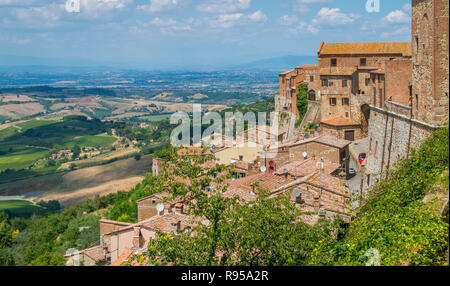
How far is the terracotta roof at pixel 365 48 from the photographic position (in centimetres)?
3016

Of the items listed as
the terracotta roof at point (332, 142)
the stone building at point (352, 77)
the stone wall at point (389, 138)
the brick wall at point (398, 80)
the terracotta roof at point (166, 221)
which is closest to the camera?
the stone wall at point (389, 138)

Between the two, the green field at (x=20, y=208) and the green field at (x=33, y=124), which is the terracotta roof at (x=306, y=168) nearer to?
the green field at (x=20, y=208)

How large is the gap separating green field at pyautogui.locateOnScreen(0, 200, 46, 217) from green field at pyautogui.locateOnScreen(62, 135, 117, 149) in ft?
110

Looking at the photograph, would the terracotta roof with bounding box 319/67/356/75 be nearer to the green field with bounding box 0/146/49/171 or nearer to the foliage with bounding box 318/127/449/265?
the foliage with bounding box 318/127/449/265

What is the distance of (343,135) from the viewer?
86.9 ft

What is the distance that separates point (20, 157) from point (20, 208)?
112 ft

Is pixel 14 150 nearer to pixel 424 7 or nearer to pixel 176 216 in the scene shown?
pixel 176 216

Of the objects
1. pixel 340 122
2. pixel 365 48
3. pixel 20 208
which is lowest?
pixel 20 208

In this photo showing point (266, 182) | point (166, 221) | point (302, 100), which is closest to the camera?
point (166, 221)

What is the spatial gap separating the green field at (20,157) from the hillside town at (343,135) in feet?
194

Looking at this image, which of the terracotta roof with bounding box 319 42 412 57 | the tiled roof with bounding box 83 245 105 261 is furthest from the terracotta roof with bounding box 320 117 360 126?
the tiled roof with bounding box 83 245 105 261

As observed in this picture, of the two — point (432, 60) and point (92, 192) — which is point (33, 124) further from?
point (432, 60)

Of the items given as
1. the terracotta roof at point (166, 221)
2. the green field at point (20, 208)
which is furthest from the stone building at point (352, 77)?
the green field at point (20, 208)

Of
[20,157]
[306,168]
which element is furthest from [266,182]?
[20,157]
